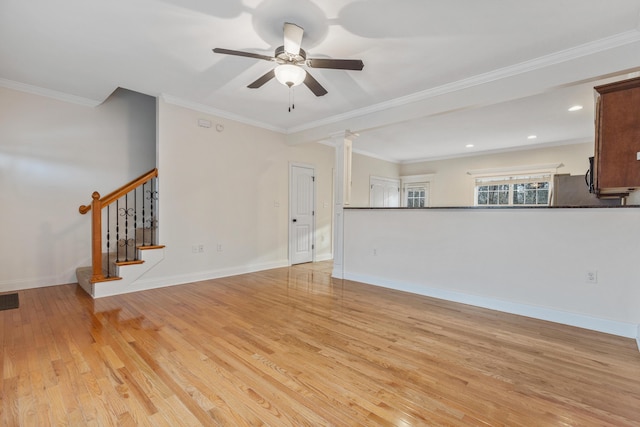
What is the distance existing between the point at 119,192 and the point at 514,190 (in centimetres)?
793

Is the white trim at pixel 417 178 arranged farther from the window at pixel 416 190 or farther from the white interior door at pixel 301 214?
the white interior door at pixel 301 214

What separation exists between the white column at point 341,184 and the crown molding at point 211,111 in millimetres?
1333

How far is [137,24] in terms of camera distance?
256cm

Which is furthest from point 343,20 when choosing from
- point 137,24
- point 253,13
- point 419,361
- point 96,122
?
point 96,122

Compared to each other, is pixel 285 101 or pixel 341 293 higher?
pixel 285 101

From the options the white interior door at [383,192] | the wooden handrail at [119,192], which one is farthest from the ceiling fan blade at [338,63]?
the white interior door at [383,192]

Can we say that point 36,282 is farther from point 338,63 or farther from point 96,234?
point 338,63

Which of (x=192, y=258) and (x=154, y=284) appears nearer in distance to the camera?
(x=154, y=284)

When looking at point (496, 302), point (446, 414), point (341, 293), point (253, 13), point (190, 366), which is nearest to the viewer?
point (446, 414)

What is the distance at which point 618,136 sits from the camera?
1905 millimetres

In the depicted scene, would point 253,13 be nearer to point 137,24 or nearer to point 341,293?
point 137,24

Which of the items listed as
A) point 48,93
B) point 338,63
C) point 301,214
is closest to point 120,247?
point 48,93

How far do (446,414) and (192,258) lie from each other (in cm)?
400

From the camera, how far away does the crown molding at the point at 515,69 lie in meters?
2.61
